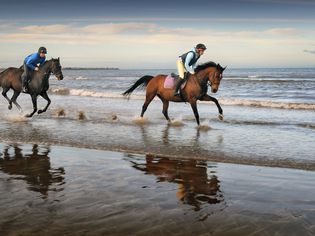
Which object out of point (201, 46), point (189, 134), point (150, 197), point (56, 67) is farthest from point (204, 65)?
point (150, 197)

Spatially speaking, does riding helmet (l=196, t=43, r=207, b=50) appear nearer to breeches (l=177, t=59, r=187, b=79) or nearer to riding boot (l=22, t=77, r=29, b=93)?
breeches (l=177, t=59, r=187, b=79)

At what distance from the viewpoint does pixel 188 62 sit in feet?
45.5

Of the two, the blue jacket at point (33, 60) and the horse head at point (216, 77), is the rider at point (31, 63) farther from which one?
the horse head at point (216, 77)

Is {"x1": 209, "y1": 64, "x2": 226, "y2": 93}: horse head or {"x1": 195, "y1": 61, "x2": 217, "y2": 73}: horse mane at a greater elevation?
{"x1": 195, "y1": 61, "x2": 217, "y2": 73}: horse mane

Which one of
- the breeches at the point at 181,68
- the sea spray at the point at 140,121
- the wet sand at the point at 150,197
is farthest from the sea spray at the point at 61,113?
the wet sand at the point at 150,197

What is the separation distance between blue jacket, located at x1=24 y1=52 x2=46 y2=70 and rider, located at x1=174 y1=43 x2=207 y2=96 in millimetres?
5134

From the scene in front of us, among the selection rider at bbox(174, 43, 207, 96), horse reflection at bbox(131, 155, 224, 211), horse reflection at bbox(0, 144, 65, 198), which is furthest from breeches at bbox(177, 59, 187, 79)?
horse reflection at bbox(0, 144, 65, 198)

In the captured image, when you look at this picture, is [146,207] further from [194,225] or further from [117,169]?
[117,169]

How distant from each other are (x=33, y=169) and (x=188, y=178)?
2711 millimetres

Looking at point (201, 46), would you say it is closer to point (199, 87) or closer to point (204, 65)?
point (204, 65)

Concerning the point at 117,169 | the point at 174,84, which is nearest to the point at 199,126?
the point at 174,84

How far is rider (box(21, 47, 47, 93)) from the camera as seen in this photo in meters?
15.1

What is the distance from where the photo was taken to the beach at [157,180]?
176 inches

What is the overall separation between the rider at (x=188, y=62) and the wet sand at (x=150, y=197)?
19.6 ft
